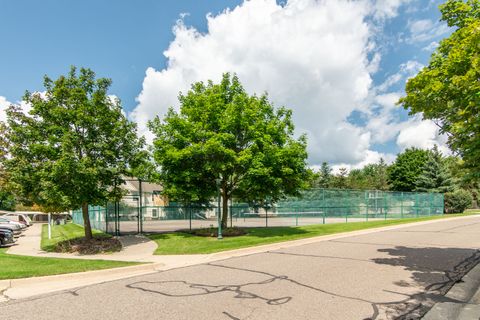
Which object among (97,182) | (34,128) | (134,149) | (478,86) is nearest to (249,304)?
(478,86)

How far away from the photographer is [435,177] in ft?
161

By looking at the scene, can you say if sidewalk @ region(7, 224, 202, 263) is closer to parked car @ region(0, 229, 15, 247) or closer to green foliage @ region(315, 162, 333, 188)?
parked car @ region(0, 229, 15, 247)

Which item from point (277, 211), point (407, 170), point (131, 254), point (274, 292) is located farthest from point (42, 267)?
point (407, 170)

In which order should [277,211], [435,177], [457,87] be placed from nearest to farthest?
[457,87]
[277,211]
[435,177]

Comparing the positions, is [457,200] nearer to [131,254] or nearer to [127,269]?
[131,254]

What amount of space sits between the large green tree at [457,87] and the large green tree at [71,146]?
10.9 meters

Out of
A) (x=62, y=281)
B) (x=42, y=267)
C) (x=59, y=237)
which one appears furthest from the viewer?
(x=59, y=237)

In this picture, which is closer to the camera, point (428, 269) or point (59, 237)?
point (428, 269)

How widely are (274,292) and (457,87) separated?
5.71 meters

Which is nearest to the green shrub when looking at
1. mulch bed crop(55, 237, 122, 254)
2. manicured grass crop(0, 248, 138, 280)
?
mulch bed crop(55, 237, 122, 254)

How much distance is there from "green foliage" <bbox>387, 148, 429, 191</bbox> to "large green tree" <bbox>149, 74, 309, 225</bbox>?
161 ft

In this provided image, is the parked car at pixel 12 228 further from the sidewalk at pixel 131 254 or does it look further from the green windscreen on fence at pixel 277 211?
the sidewalk at pixel 131 254

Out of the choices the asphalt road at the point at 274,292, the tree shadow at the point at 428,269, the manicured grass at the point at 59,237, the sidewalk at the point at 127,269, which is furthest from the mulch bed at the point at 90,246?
the tree shadow at the point at 428,269

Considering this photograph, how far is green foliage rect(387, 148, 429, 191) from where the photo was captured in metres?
60.1
